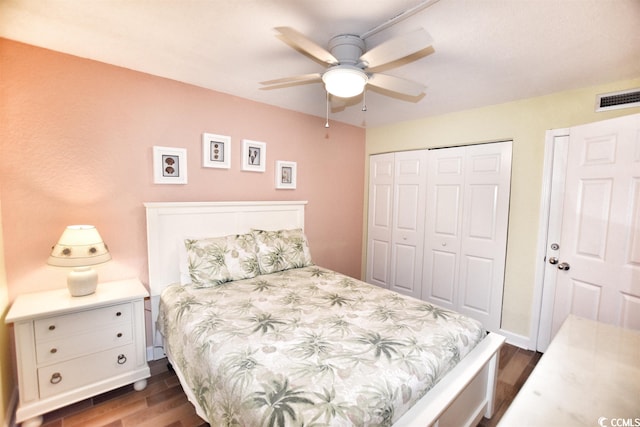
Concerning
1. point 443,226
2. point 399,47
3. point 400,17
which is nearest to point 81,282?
point 399,47

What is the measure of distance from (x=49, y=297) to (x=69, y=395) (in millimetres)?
636

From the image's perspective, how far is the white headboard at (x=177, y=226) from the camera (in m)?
2.30

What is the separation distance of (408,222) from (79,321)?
3252 millimetres

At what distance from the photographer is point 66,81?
1.95 metres

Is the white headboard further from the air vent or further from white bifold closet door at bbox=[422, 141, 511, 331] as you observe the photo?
the air vent

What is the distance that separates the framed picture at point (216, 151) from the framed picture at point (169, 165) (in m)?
0.18

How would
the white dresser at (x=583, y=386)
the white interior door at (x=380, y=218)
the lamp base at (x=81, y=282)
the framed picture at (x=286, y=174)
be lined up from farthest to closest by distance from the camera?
the white interior door at (x=380, y=218) < the framed picture at (x=286, y=174) < the lamp base at (x=81, y=282) < the white dresser at (x=583, y=386)

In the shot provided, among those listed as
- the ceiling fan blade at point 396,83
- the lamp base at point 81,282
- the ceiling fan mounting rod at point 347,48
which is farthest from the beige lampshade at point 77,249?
the ceiling fan blade at point 396,83

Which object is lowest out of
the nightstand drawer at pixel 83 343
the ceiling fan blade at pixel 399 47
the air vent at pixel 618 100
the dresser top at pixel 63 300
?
the nightstand drawer at pixel 83 343

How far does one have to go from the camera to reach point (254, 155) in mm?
2900

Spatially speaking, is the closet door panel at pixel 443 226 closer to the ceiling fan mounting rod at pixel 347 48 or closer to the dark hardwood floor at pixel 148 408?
the dark hardwood floor at pixel 148 408

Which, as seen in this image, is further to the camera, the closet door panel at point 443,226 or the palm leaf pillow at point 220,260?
the closet door panel at point 443,226

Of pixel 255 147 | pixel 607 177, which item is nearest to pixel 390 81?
pixel 255 147

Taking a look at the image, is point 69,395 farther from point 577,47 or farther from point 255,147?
point 577,47
